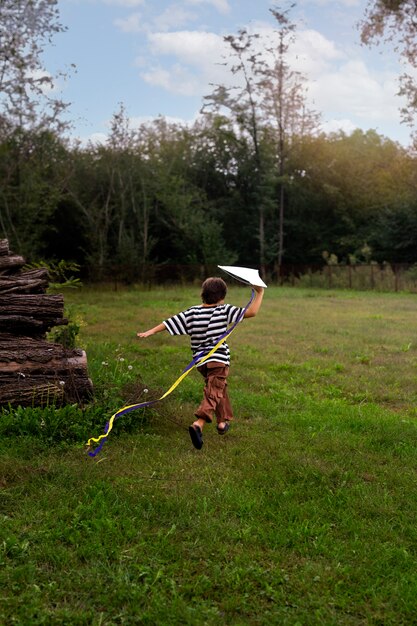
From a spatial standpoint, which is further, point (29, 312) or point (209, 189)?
point (209, 189)

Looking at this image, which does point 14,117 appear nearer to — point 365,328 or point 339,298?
point 339,298

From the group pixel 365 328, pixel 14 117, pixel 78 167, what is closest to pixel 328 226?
pixel 78 167

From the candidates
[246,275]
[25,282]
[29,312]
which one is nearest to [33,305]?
[29,312]

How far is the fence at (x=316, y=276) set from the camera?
28375mm

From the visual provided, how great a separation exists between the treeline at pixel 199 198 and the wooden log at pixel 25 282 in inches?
793

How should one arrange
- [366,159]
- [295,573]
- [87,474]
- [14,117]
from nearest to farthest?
1. [295,573]
2. [87,474]
3. [14,117]
4. [366,159]

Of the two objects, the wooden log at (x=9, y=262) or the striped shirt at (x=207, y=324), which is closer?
the striped shirt at (x=207, y=324)

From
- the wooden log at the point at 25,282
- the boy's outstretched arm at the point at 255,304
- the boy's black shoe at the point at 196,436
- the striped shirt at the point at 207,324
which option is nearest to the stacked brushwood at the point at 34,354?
the wooden log at the point at 25,282

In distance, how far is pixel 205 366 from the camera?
5520 millimetres

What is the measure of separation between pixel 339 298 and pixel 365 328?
9758 millimetres

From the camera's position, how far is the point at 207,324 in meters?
5.48

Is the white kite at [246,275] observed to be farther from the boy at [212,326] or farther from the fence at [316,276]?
the fence at [316,276]

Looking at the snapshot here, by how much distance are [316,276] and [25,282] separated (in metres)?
25.9

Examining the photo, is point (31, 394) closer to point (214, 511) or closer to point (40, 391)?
point (40, 391)
